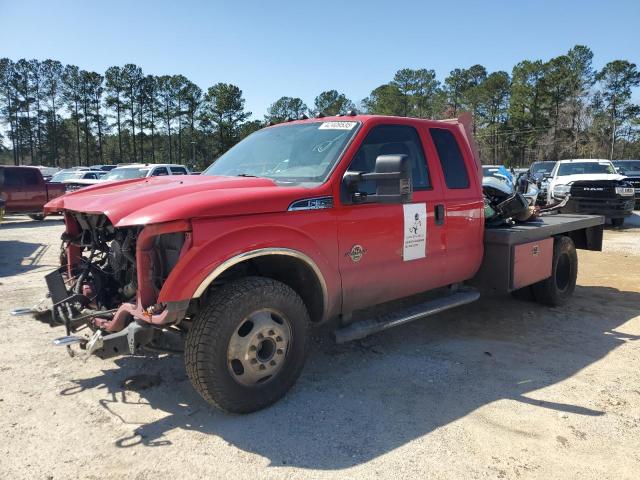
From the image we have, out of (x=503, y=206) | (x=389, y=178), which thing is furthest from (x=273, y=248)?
(x=503, y=206)

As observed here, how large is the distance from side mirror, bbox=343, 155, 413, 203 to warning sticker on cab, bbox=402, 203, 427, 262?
0.60 meters

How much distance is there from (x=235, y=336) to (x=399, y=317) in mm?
1504

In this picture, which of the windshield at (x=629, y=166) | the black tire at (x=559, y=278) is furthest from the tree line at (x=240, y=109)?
the black tire at (x=559, y=278)

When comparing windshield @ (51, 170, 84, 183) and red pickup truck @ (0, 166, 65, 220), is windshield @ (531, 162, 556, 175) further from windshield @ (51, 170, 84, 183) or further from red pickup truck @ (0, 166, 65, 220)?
windshield @ (51, 170, 84, 183)

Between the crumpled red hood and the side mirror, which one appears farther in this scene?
the side mirror

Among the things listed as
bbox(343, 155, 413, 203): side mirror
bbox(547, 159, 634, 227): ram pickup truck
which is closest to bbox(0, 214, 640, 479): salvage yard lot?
bbox(343, 155, 413, 203): side mirror

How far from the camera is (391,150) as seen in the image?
4.20 meters

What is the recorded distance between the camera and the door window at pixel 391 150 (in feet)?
12.5

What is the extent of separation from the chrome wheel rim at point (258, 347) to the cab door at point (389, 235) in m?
0.62

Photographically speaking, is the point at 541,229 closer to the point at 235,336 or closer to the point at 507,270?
the point at 507,270

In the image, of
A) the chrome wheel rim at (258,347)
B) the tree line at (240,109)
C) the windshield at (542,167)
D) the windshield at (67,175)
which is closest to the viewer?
the chrome wheel rim at (258,347)

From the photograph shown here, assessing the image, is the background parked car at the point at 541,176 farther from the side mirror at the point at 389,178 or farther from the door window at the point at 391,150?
the side mirror at the point at 389,178

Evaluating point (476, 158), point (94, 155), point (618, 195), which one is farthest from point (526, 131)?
point (476, 158)

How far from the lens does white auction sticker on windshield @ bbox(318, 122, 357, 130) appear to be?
13.1 ft
